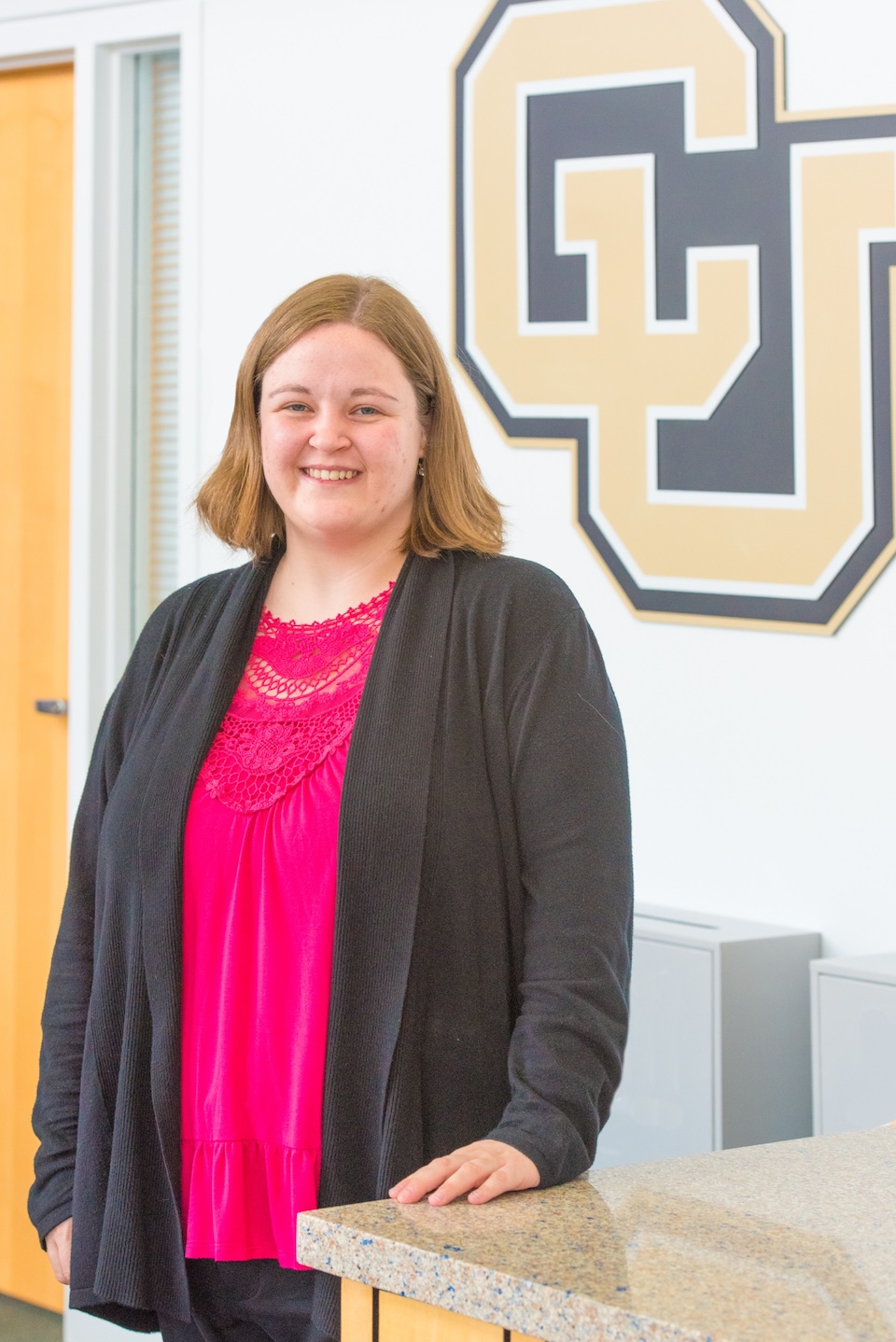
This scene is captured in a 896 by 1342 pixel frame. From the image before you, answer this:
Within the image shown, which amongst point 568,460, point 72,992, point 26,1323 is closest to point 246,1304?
point 72,992

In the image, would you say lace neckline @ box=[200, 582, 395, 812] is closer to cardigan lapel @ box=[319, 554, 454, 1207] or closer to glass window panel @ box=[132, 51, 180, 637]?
cardigan lapel @ box=[319, 554, 454, 1207]

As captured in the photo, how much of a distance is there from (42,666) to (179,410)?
24.6 inches

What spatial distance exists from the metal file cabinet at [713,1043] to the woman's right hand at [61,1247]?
1038mm

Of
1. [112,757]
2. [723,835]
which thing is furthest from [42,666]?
[112,757]

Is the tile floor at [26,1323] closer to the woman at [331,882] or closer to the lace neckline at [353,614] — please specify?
the woman at [331,882]

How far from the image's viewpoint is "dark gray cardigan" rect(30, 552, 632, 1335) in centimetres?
138

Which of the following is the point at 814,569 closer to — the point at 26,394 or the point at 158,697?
the point at 158,697

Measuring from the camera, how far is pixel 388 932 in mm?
1412

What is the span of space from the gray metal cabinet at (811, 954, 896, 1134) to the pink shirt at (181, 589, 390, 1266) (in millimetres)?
1054

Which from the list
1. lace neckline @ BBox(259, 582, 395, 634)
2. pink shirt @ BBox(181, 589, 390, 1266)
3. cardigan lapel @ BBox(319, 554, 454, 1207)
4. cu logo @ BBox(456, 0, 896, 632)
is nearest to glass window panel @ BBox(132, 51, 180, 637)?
cu logo @ BBox(456, 0, 896, 632)

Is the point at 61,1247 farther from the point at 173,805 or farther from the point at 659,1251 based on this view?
the point at 659,1251

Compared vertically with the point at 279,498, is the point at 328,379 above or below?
above

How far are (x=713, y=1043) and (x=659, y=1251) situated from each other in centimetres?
137

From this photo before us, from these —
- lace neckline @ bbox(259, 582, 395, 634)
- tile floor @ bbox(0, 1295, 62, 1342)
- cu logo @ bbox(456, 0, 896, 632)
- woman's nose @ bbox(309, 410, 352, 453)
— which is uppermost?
cu logo @ bbox(456, 0, 896, 632)
